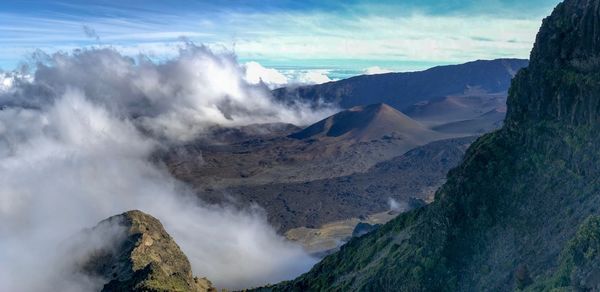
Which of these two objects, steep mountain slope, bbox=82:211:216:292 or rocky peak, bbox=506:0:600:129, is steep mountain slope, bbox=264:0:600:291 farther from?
steep mountain slope, bbox=82:211:216:292

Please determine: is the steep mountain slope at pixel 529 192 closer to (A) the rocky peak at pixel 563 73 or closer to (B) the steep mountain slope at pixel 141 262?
(A) the rocky peak at pixel 563 73

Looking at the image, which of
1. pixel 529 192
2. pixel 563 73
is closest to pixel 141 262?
pixel 529 192

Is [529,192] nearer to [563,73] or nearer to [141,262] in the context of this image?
[563,73]

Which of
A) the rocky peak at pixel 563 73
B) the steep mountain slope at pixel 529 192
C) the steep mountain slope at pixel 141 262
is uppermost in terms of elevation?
the rocky peak at pixel 563 73

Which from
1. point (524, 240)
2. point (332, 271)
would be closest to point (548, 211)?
point (524, 240)

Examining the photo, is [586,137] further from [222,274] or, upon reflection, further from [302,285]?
[222,274]

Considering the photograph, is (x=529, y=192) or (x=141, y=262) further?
(x=141, y=262)

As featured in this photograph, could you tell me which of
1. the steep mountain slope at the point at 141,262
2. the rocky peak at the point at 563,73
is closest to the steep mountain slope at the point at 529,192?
the rocky peak at the point at 563,73

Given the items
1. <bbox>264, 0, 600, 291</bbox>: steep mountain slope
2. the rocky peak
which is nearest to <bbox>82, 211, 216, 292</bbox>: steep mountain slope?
<bbox>264, 0, 600, 291</bbox>: steep mountain slope
